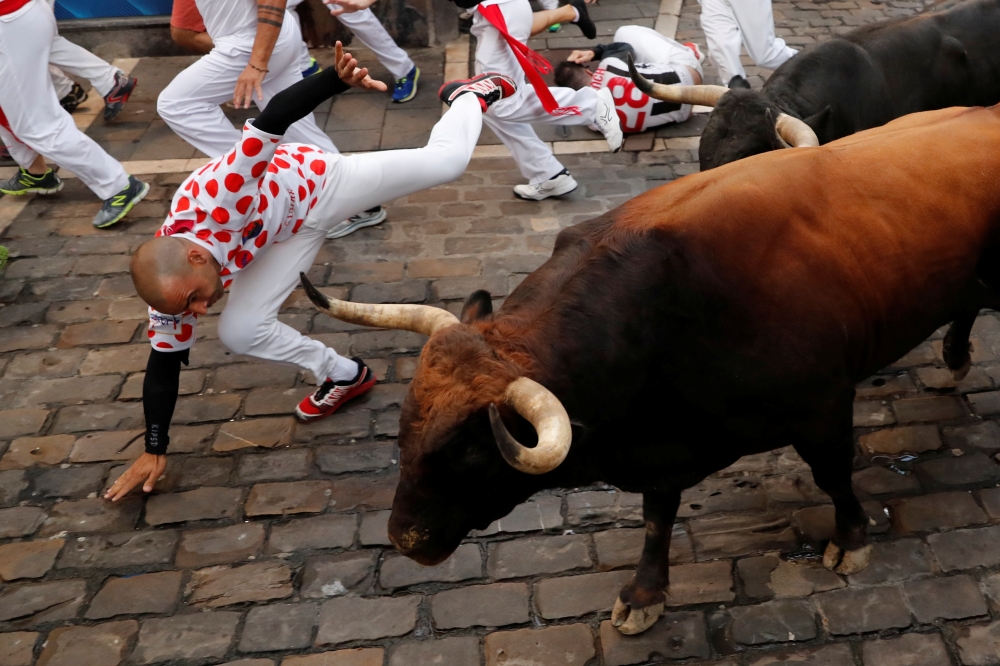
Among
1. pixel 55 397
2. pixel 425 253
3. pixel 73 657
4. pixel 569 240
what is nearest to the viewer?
pixel 569 240

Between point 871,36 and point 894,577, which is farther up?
point 871,36

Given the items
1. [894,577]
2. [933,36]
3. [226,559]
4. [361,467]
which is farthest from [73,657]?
[933,36]

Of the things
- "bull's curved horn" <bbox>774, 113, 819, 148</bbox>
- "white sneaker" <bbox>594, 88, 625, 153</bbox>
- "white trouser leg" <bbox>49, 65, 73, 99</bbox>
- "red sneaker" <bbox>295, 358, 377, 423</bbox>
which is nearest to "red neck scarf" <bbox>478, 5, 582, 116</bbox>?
"white sneaker" <bbox>594, 88, 625, 153</bbox>

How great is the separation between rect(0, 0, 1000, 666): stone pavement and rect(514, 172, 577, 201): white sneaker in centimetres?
144

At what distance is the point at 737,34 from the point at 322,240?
4805mm

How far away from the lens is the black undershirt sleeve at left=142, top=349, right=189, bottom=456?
179 inches

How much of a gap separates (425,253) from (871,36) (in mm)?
3417

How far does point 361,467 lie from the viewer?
482 cm

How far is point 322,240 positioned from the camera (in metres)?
5.13

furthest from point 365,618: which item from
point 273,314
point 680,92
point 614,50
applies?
point 614,50

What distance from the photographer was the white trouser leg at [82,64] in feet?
26.6

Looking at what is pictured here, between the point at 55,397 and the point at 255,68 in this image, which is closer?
the point at 55,397

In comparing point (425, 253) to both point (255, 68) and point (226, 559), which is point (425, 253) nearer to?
point (255, 68)

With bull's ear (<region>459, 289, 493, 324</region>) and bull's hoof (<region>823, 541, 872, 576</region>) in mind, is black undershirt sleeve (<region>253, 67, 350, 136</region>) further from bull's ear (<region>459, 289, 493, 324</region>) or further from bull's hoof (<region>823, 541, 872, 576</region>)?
bull's hoof (<region>823, 541, 872, 576</region>)
